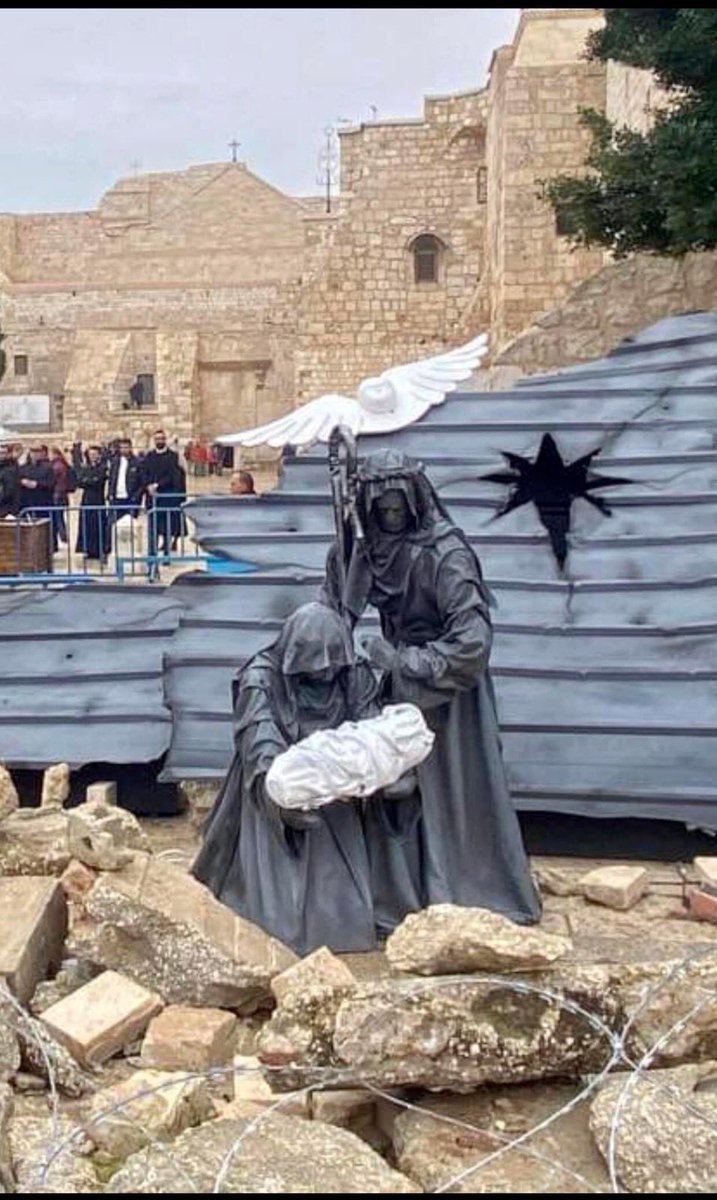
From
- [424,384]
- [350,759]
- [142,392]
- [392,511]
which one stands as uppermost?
[142,392]

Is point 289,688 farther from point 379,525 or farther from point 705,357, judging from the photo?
point 705,357

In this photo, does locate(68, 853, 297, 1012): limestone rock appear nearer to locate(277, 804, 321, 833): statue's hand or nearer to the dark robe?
locate(277, 804, 321, 833): statue's hand

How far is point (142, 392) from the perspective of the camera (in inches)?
1220

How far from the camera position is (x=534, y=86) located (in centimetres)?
2091

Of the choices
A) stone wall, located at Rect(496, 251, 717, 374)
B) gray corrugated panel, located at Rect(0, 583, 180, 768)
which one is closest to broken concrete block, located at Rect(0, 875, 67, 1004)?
gray corrugated panel, located at Rect(0, 583, 180, 768)

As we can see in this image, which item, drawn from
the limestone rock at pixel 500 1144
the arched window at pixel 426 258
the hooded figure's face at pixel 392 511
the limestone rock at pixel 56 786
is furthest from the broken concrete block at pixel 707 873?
the arched window at pixel 426 258

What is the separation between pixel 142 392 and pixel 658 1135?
97.1 feet

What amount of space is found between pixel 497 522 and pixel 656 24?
6.50 meters

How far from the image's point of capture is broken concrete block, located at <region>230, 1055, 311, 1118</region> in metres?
3.19

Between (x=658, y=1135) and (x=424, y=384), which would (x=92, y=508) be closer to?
(x=424, y=384)

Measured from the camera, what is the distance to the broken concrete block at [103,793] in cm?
630

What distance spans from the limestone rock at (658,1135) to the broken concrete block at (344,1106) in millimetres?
613

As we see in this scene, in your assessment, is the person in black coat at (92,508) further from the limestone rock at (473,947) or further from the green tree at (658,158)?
the limestone rock at (473,947)

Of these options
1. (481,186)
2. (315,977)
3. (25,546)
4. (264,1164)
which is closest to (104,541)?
(25,546)
